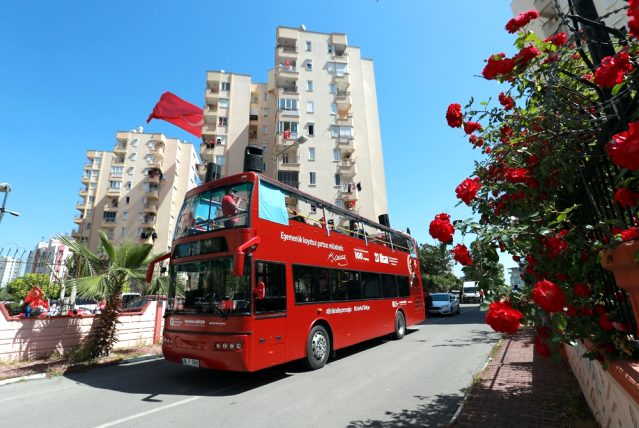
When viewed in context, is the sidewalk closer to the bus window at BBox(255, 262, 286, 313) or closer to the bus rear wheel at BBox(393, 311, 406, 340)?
the bus window at BBox(255, 262, 286, 313)

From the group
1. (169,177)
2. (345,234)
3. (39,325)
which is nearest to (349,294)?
(345,234)

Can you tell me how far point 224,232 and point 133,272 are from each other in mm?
3914

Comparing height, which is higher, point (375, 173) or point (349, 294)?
point (375, 173)

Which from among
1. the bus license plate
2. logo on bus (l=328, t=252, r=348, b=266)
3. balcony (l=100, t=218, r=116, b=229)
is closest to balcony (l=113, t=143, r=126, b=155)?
balcony (l=100, t=218, r=116, b=229)

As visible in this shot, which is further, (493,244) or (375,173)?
(375,173)

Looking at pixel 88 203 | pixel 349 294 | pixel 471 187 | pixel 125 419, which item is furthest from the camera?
pixel 88 203

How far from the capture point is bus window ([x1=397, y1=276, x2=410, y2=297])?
13320 millimetres

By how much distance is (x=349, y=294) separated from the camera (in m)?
9.84

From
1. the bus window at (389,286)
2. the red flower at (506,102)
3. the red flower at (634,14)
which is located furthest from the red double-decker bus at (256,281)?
the red flower at (634,14)

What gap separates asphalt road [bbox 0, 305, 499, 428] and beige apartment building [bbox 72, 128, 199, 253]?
4631cm

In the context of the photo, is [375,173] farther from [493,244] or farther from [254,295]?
[493,244]

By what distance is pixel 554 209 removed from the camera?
3.32 m

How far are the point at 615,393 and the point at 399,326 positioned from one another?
10193mm

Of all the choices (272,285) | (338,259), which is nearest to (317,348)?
(272,285)
